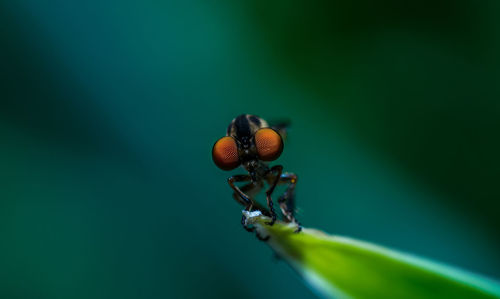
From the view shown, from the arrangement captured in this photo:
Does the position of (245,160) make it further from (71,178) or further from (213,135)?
(71,178)

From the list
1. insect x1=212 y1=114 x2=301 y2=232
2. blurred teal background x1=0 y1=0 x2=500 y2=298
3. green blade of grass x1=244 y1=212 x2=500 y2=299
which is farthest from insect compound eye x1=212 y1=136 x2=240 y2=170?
green blade of grass x1=244 y1=212 x2=500 y2=299

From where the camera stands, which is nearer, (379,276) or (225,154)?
(379,276)

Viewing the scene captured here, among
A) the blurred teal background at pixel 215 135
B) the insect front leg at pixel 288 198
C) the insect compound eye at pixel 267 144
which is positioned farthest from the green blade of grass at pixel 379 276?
the blurred teal background at pixel 215 135

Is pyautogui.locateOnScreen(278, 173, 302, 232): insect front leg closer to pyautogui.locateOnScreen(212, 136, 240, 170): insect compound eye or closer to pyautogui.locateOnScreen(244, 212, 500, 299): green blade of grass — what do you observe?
pyautogui.locateOnScreen(212, 136, 240, 170): insect compound eye

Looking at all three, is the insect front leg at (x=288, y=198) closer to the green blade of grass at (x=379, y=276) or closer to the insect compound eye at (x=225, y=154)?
the insect compound eye at (x=225, y=154)

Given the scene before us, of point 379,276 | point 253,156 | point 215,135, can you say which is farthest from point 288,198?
point 215,135

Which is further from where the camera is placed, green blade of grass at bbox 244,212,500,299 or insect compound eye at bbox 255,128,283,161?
insect compound eye at bbox 255,128,283,161

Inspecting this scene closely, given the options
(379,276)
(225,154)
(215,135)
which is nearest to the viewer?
(379,276)

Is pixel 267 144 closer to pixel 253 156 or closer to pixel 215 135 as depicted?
pixel 253 156
